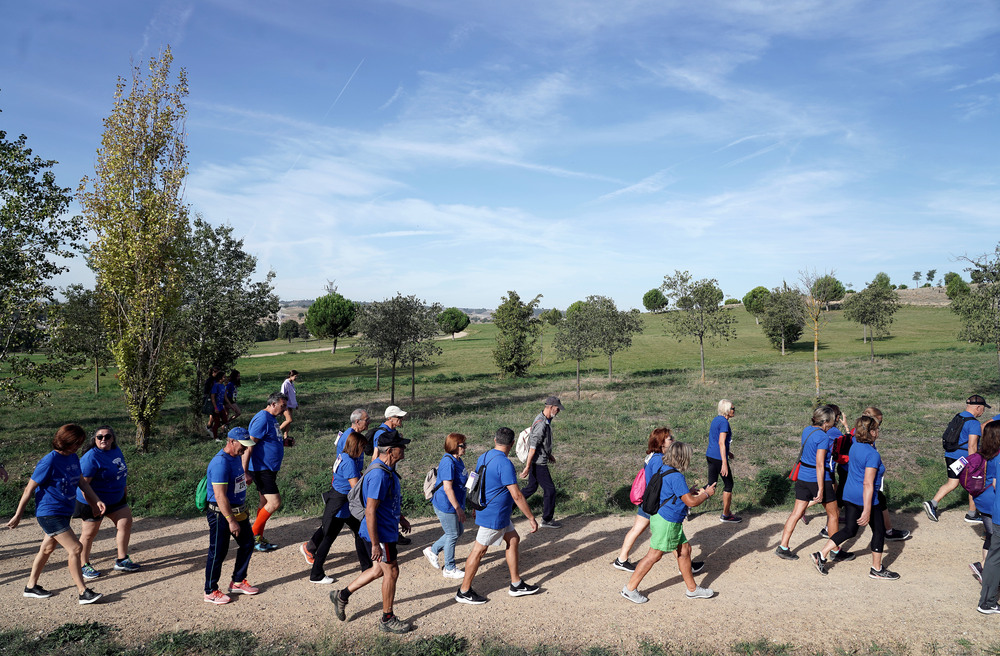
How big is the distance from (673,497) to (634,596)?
127cm

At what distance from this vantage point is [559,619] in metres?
6.29

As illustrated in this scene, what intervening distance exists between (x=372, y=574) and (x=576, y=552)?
10.6 feet

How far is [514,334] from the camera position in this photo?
3800 centimetres

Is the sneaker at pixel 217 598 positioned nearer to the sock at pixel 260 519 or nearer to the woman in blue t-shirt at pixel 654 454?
the sock at pixel 260 519

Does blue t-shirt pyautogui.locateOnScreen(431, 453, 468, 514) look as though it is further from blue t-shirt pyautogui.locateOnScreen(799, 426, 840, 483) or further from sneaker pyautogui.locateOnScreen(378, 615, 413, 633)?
blue t-shirt pyautogui.locateOnScreen(799, 426, 840, 483)

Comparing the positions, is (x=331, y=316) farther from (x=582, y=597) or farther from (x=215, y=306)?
(x=582, y=597)

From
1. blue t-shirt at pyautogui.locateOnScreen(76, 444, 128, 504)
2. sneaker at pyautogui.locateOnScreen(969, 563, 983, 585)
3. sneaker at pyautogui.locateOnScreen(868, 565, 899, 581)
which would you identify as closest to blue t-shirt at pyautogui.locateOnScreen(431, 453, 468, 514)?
blue t-shirt at pyautogui.locateOnScreen(76, 444, 128, 504)

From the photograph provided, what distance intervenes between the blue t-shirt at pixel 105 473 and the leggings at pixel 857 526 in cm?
901

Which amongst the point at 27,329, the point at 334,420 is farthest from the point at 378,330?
the point at 27,329

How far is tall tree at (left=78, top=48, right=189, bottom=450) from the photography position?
1436 centimetres

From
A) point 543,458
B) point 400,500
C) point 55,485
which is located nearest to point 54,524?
point 55,485

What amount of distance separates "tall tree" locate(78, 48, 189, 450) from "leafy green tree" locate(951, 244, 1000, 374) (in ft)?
75.5

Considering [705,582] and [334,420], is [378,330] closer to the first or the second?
[334,420]

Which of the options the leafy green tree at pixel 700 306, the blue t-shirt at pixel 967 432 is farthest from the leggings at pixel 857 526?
the leafy green tree at pixel 700 306
